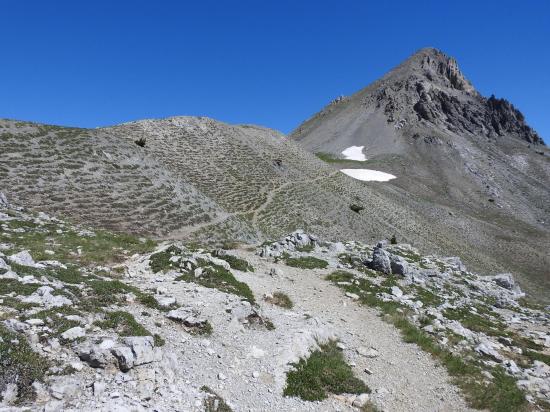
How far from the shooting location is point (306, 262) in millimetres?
27266

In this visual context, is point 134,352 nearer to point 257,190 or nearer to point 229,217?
point 229,217

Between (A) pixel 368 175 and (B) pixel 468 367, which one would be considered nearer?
(B) pixel 468 367

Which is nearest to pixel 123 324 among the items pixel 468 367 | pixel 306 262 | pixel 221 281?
pixel 221 281

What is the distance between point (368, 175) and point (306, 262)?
84.7 m

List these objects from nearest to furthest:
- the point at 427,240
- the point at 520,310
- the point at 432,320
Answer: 1. the point at 432,320
2. the point at 520,310
3. the point at 427,240

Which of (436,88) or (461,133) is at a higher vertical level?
(436,88)

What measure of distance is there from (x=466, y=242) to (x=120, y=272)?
222 ft

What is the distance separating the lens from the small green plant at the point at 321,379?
12086 millimetres

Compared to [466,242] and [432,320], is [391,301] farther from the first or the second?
[466,242]

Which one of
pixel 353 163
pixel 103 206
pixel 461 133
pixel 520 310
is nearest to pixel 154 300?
pixel 103 206

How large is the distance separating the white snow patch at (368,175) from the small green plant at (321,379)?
9246cm

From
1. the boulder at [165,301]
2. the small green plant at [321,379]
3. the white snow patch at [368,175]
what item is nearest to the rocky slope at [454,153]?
the white snow patch at [368,175]

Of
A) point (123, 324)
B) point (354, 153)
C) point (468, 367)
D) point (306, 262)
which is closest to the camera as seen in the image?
point (123, 324)

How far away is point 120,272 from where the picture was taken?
706 inches
